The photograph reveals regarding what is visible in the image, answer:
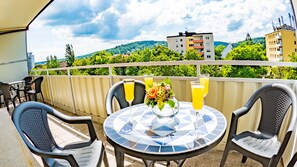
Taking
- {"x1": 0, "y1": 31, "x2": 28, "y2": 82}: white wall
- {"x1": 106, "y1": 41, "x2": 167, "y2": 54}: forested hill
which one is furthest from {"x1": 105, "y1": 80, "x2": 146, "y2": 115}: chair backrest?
{"x1": 0, "y1": 31, "x2": 28, "y2": 82}: white wall

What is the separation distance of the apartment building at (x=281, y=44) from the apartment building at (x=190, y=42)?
108 cm

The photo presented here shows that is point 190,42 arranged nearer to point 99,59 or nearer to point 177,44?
point 177,44

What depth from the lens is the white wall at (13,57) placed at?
310 inches

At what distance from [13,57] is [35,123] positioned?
302 inches

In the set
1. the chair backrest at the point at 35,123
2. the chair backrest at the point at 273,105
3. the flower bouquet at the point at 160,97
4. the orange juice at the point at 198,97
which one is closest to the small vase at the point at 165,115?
the flower bouquet at the point at 160,97

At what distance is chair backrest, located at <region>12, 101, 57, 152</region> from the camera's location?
1.69 m

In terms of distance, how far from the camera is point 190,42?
430cm

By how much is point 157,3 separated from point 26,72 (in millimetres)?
5826

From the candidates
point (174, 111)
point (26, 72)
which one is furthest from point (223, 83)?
point (26, 72)

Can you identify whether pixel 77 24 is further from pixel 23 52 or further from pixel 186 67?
pixel 186 67

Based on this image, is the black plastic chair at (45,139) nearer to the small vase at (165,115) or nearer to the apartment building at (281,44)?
the small vase at (165,115)

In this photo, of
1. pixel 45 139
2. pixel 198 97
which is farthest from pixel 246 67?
pixel 45 139

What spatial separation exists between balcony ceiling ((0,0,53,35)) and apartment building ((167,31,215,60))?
404 cm

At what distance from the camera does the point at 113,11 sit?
793cm
